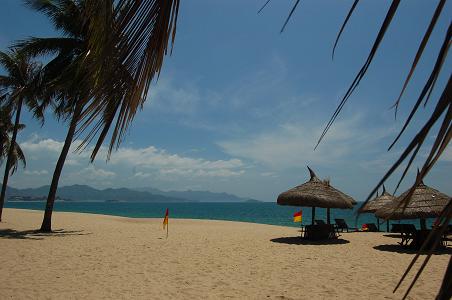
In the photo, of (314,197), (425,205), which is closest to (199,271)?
(314,197)

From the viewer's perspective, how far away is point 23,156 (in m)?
20.9

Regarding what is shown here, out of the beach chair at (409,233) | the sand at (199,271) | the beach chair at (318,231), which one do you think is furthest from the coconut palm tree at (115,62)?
the beach chair at (318,231)

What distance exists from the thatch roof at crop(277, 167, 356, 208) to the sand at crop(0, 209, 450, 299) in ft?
6.98

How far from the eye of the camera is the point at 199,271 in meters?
7.48

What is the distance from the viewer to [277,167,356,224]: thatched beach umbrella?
1318cm

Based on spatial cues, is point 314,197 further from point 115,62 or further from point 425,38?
point 425,38

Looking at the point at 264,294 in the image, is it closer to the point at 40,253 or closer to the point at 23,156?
the point at 40,253

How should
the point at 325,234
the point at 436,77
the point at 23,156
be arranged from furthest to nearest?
the point at 23,156, the point at 325,234, the point at 436,77

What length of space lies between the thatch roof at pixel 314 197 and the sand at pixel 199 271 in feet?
6.98

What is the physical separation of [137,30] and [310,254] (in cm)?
976

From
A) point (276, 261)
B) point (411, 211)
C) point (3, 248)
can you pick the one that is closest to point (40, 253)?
point (3, 248)

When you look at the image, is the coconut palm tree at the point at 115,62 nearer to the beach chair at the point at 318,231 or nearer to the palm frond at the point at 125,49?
the palm frond at the point at 125,49

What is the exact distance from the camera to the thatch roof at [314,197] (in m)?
13.2

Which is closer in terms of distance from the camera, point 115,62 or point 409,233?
point 115,62
